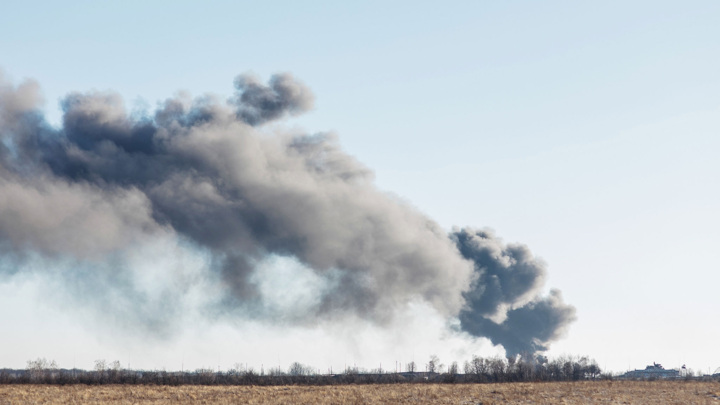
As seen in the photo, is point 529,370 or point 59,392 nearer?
point 59,392

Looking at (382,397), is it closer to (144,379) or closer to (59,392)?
(59,392)

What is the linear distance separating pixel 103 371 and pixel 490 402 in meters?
74.8

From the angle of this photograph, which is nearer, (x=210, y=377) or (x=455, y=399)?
(x=455, y=399)

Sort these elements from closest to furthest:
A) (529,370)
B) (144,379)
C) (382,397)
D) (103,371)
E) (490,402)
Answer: (490,402) → (382,397) → (144,379) → (103,371) → (529,370)

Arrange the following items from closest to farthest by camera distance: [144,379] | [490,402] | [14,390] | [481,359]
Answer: [490,402], [14,390], [144,379], [481,359]

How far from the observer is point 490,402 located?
201 feet

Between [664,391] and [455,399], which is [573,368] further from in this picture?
[455,399]

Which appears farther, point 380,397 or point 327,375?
point 327,375

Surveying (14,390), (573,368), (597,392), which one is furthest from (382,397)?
(573,368)

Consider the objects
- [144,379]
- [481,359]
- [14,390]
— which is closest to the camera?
[14,390]

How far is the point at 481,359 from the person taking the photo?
173 m

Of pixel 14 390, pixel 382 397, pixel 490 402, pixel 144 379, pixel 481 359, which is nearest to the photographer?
pixel 490 402

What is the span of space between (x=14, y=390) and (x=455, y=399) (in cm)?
4627

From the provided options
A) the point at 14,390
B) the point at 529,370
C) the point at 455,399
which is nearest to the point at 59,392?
the point at 14,390
